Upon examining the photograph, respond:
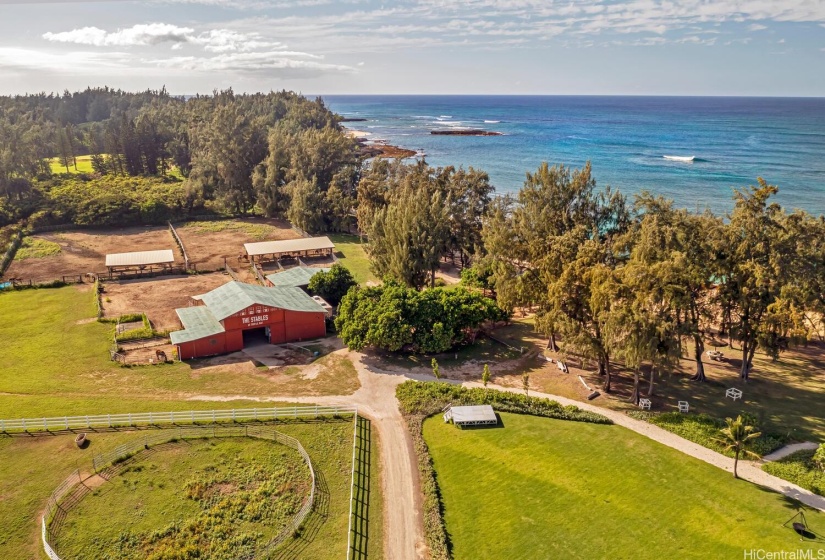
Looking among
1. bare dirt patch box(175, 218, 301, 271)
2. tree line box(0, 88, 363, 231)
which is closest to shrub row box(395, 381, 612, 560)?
bare dirt patch box(175, 218, 301, 271)

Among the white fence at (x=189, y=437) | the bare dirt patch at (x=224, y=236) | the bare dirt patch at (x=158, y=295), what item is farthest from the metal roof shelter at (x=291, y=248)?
the white fence at (x=189, y=437)

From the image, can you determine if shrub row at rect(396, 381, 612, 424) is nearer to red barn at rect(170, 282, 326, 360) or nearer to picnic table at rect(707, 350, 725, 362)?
red barn at rect(170, 282, 326, 360)

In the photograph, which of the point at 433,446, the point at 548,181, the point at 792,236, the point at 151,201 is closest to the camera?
the point at 433,446

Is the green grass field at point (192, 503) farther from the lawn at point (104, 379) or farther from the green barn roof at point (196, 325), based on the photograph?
the green barn roof at point (196, 325)

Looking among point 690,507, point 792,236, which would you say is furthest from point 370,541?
point 792,236

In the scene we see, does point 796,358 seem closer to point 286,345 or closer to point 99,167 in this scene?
point 286,345

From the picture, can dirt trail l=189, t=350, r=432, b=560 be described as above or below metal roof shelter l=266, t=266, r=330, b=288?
below

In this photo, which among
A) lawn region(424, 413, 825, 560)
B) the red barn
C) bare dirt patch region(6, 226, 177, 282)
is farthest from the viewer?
bare dirt patch region(6, 226, 177, 282)
